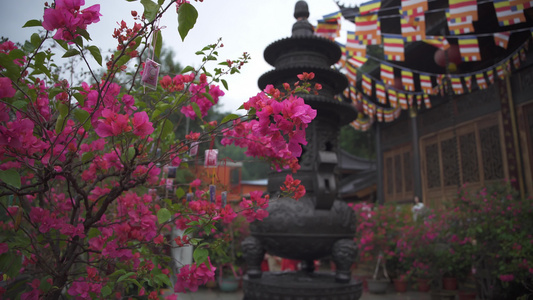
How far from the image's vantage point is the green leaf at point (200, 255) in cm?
132

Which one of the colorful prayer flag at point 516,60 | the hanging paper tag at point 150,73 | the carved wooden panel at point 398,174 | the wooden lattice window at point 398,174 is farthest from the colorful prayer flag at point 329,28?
the hanging paper tag at point 150,73

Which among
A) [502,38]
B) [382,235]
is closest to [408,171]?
[382,235]

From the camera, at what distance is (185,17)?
109 cm

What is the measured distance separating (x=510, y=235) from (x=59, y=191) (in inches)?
204

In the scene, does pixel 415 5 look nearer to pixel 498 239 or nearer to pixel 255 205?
pixel 498 239

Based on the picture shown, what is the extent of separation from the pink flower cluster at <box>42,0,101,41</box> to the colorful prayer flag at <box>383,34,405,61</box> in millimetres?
6005

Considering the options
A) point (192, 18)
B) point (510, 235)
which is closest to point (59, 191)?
point (192, 18)

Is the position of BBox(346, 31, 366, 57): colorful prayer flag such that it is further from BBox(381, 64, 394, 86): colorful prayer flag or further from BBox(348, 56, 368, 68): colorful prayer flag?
BBox(381, 64, 394, 86): colorful prayer flag

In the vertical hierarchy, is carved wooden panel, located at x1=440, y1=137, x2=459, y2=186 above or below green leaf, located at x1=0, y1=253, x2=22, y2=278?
above

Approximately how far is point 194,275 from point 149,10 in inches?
43.6

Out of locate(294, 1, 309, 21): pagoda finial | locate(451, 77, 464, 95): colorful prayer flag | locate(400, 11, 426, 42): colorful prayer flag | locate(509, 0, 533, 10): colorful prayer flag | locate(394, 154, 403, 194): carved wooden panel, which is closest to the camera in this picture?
locate(294, 1, 309, 21): pagoda finial

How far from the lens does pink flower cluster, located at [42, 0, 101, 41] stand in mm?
1098

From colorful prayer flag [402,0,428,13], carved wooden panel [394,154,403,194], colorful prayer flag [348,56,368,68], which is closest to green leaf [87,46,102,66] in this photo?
colorful prayer flag [402,0,428,13]

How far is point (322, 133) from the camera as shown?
3.96m
